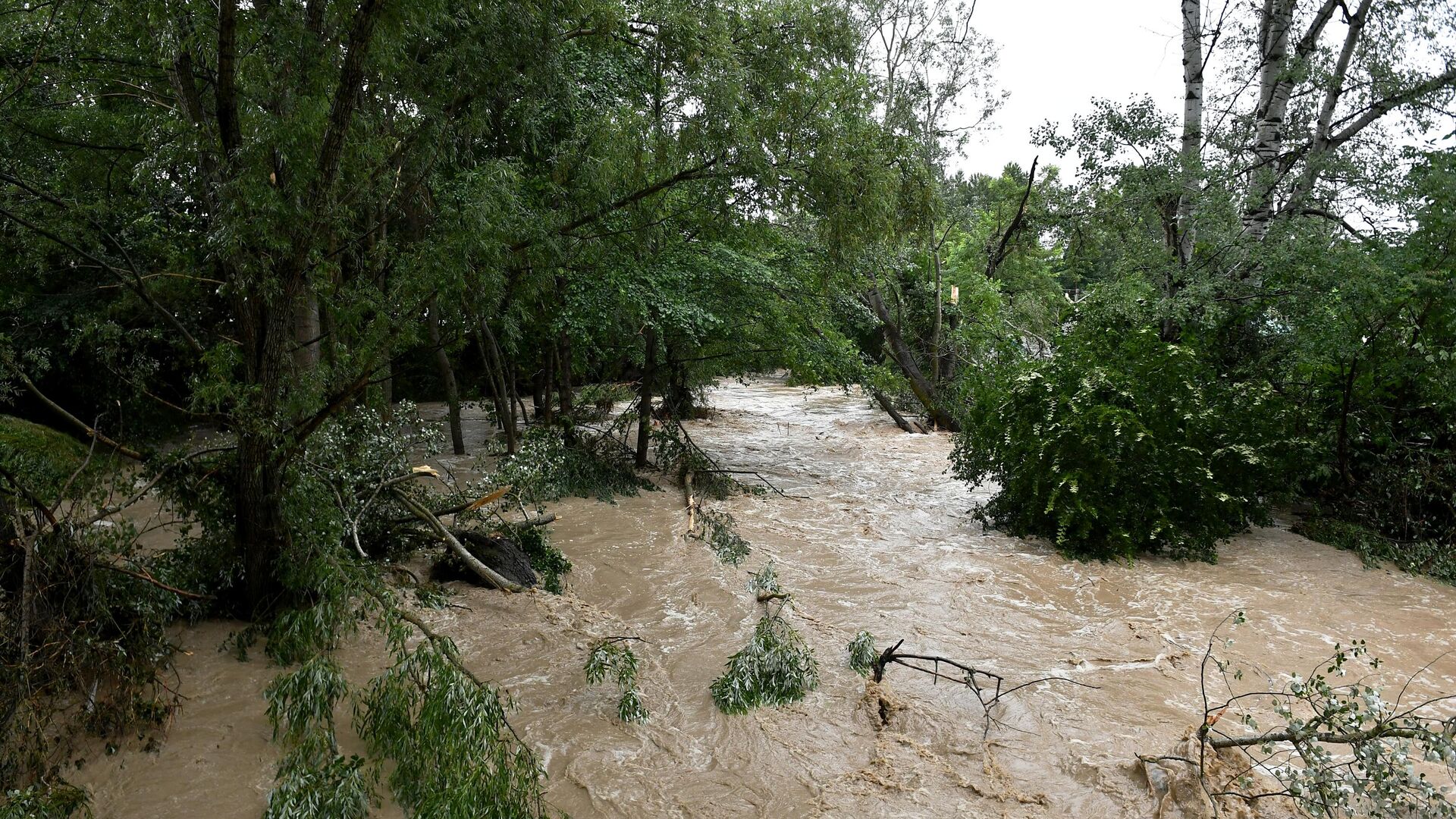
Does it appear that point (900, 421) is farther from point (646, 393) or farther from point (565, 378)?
point (565, 378)

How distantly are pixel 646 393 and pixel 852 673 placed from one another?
21.3 ft

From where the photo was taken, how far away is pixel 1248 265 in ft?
29.9

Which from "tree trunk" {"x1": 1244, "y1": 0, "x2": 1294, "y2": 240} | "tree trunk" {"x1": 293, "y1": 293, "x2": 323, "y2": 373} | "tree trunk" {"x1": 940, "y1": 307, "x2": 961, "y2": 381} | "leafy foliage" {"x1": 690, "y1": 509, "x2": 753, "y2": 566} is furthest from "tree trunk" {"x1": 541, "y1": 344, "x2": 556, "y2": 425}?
"tree trunk" {"x1": 1244, "y1": 0, "x2": 1294, "y2": 240}

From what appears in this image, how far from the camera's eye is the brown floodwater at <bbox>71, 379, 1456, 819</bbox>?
4.01 meters

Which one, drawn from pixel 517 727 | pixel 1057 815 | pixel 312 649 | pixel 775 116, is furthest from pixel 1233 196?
pixel 312 649

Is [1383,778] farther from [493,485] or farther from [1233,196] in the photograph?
[1233,196]

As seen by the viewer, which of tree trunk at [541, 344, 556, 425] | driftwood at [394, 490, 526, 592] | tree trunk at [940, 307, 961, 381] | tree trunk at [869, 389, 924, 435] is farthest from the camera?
tree trunk at [940, 307, 961, 381]

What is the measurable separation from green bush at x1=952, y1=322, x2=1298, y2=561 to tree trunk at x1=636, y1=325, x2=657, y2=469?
15.2ft

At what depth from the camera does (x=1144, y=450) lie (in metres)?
7.97

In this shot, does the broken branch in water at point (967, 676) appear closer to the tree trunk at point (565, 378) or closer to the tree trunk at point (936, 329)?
the tree trunk at point (565, 378)

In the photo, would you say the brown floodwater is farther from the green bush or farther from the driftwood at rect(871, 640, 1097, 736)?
the green bush

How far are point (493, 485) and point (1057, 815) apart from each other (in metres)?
4.94

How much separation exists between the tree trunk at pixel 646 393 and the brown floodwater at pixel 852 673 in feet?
4.72

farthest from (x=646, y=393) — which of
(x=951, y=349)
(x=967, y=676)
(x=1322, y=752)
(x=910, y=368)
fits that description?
(x=1322, y=752)
